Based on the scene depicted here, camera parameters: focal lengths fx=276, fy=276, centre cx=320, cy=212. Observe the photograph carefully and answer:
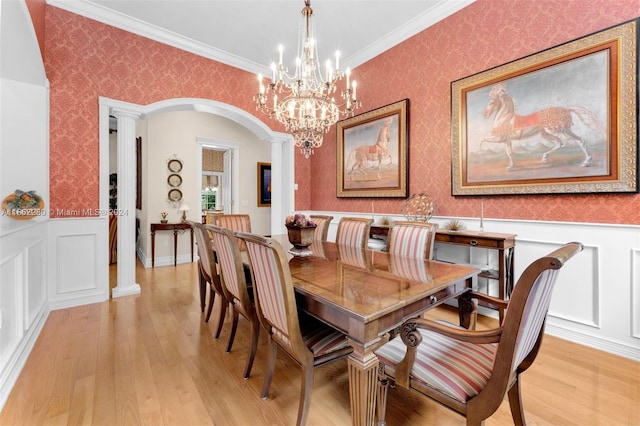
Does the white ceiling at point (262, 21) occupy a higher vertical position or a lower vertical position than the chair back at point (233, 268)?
higher

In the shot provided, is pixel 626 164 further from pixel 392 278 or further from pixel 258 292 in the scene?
pixel 258 292

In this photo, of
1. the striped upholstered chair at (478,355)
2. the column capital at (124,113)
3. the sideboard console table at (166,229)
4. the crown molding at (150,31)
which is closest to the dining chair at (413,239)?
the striped upholstered chair at (478,355)

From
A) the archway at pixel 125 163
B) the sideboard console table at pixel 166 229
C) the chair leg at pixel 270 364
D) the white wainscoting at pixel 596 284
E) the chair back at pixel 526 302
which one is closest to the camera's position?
the chair back at pixel 526 302

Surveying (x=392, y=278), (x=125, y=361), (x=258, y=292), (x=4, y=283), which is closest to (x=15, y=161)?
(x=4, y=283)

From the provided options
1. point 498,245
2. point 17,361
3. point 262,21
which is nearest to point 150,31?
point 262,21

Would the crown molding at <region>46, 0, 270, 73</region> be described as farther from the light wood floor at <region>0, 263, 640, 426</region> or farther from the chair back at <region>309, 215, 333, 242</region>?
the light wood floor at <region>0, 263, 640, 426</region>

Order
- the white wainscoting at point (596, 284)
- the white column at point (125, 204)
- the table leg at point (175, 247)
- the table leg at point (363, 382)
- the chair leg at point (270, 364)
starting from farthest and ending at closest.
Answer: the table leg at point (175, 247)
the white column at point (125, 204)
the white wainscoting at point (596, 284)
the chair leg at point (270, 364)
the table leg at point (363, 382)

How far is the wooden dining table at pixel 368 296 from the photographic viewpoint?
1.13m

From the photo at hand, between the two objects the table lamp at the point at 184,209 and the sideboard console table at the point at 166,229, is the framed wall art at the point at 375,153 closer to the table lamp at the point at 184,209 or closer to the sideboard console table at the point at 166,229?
the table lamp at the point at 184,209

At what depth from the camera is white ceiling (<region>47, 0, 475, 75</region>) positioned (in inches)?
119

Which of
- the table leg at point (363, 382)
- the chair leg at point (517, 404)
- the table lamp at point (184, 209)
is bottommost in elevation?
the chair leg at point (517, 404)

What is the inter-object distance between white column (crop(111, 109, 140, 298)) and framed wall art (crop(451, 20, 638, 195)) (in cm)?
380

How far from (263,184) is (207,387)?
4.98 metres

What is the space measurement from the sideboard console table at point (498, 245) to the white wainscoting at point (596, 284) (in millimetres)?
145
